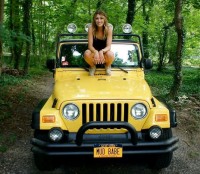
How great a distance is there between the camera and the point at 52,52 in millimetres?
28672

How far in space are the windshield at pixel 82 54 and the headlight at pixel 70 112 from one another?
180 cm

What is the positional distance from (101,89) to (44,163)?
4.33 ft

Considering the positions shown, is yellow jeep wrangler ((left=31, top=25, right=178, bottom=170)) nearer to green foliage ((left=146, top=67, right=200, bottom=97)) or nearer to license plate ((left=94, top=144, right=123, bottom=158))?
license plate ((left=94, top=144, right=123, bottom=158))

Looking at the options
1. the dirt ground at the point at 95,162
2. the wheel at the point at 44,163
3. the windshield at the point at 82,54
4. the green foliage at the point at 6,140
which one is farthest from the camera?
the windshield at the point at 82,54

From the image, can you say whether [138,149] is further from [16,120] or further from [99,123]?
[16,120]

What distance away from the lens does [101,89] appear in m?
4.69

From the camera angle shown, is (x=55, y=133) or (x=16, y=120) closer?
(x=55, y=133)

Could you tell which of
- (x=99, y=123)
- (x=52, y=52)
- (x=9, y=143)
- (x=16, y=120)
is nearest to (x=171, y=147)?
(x=99, y=123)

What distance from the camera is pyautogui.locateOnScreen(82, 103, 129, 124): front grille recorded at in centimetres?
434

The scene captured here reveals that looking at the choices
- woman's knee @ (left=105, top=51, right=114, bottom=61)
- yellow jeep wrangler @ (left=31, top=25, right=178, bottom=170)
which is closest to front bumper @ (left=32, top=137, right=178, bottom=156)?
yellow jeep wrangler @ (left=31, top=25, right=178, bottom=170)

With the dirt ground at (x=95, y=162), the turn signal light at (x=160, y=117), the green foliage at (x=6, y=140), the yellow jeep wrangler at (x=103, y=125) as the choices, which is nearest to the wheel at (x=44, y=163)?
the yellow jeep wrangler at (x=103, y=125)

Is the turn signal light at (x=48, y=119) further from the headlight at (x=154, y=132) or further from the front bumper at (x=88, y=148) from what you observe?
the headlight at (x=154, y=132)

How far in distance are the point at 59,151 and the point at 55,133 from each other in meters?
0.23

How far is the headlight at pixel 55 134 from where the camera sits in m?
4.24
